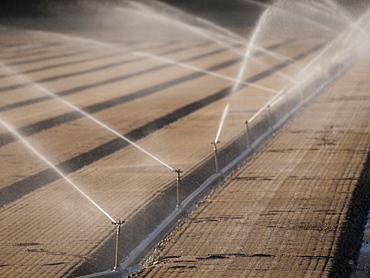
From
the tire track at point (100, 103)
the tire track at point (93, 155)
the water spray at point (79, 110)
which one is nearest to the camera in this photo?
the tire track at point (93, 155)

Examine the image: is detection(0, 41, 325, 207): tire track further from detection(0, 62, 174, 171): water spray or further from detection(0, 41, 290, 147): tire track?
detection(0, 41, 290, 147): tire track

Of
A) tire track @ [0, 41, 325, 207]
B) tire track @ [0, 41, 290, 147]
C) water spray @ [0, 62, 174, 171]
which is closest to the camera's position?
tire track @ [0, 41, 325, 207]

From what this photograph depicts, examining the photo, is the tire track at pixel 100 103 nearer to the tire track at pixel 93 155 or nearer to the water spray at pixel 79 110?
the water spray at pixel 79 110

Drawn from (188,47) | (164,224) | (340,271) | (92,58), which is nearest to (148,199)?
(164,224)

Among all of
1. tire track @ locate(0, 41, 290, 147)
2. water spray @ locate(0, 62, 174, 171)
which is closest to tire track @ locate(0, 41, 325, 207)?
water spray @ locate(0, 62, 174, 171)

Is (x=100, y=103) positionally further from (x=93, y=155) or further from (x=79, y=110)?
(x=93, y=155)

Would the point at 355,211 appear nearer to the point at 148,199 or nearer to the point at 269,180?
the point at 269,180

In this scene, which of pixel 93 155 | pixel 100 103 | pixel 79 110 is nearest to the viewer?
pixel 93 155

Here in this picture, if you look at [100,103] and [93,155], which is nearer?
[93,155]

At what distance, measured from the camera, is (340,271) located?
7996 mm

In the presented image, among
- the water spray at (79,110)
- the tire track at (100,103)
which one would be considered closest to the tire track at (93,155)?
the water spray at (79,110)

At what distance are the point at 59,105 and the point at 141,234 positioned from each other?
11523 millimetres

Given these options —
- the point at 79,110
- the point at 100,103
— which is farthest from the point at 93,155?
the point at 100,103

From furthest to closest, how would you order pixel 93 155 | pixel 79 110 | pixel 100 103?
1. pixel 100 103
2. pixel 79 110
3. pixel 93 155
